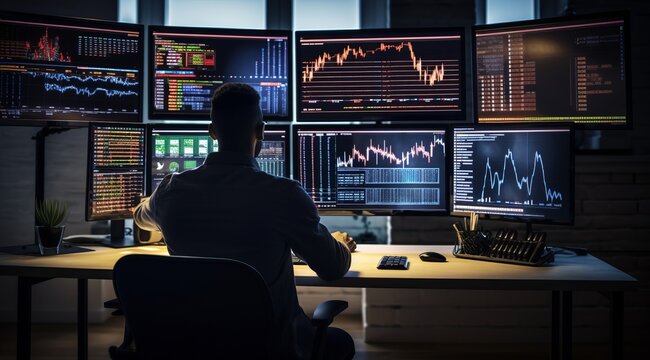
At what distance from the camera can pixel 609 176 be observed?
121 inches

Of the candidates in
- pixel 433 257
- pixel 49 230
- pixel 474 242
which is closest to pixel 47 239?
pixel 49 230

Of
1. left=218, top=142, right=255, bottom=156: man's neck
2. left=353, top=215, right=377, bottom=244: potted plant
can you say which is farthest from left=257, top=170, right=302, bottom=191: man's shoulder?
left=353, top=215, right=377, bottom=244: potted plant

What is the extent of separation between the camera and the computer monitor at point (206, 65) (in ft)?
8.11

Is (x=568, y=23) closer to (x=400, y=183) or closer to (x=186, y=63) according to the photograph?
(x=400, y=183)

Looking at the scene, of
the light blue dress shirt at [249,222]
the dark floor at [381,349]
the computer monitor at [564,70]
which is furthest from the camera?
the dark floor at [381,349]

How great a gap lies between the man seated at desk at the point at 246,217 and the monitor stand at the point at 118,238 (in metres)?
0.89

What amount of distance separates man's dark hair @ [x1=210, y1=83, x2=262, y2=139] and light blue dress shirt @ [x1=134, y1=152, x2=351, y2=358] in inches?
3.0

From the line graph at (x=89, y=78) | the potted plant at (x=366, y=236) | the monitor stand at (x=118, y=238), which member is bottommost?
the potted plant at (x=366, y=236)

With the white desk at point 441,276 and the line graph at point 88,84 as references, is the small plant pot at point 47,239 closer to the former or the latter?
the white desk at point 441,276

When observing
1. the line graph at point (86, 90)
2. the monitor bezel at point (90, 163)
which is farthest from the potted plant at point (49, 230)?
the line graph at point (86, 90)

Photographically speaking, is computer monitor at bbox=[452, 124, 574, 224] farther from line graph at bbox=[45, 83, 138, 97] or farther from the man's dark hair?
line graph at bbox=[45, 83, 138, 97]

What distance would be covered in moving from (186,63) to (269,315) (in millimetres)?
1507

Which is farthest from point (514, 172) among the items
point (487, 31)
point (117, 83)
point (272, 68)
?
point (117, 83)

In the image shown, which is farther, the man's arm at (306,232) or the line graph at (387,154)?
the line graph at (387,154)
